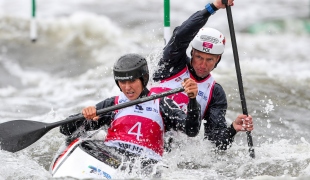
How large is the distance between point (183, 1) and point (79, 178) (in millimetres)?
15855

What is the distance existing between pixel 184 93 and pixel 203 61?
369 mm

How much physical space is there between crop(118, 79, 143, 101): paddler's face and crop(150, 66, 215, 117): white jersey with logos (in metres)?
0.89

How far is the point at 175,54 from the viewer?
6.41 meters

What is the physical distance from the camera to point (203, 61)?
627 cm

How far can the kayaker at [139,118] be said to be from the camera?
538cm

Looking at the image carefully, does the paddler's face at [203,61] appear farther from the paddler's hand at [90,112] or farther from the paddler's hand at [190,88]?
the paddler's hand at [90,112]

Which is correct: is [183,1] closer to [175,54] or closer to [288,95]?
[288,95]

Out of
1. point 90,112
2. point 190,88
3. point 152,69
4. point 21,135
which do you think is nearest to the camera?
point 190,88

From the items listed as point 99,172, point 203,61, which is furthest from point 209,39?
point 99,172

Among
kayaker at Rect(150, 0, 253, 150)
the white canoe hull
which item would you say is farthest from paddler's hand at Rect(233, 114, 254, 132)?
the white canoe hull

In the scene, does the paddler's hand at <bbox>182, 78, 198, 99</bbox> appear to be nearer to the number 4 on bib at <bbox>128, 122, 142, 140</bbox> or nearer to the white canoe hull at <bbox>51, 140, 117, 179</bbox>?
the number 4 on bib at <bbox>128, 122, 142, 140</bbox>

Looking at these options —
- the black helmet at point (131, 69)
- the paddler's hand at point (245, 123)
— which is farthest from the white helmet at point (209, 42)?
the black helmet at point (131, 69)

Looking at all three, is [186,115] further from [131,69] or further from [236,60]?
[236,60]

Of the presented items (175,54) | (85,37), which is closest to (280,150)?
(175,54)
